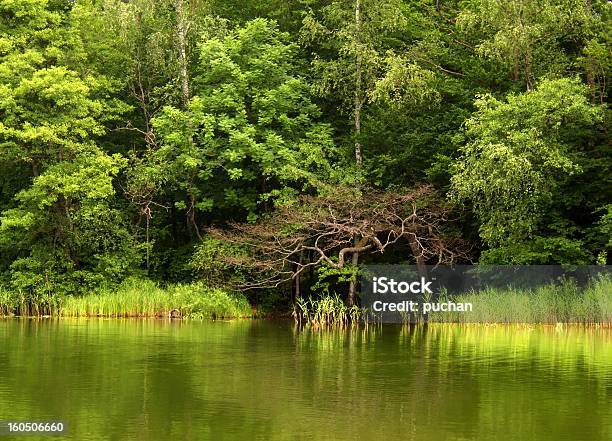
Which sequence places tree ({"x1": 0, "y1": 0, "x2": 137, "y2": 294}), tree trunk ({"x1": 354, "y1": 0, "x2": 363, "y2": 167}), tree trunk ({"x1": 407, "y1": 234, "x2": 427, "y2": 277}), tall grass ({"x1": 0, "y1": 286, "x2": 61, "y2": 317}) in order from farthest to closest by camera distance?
tree ({"x1": 0, "y1": 0, "x2": 137, "y2": 294}) → tree trunk ({"x1": 354, "y1": 0, "x2": 363, "y2": 167}) → tall grass ({"x1": 0, "y1": 286, "x2": 61, "y2": 317}) → tree trunk ({"x1": 407, "y1": 234, "x2": 427, "y2": 277})

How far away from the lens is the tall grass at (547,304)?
90.6 ft

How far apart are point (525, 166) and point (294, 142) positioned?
981cm

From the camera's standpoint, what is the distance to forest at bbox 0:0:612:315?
97.6 feet

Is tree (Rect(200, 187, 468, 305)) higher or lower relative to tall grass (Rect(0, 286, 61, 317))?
higher

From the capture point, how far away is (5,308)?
33469mm

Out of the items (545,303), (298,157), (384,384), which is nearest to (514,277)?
(545,303)

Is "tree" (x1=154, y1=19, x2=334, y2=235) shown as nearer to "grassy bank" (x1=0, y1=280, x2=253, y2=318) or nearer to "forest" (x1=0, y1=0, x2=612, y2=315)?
"forest" (x1=0, y1=0, x2=612, y2=315)

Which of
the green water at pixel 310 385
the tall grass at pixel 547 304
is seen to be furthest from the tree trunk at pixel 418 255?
the green water at pixel 310 385

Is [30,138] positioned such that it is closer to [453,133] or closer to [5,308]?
[5,308]

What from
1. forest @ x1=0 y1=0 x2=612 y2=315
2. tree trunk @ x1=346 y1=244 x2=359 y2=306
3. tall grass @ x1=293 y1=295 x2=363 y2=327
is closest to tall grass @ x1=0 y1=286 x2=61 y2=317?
forest @ x1=0 y1=0 x2=612 y2=315

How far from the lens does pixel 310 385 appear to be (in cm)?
1661

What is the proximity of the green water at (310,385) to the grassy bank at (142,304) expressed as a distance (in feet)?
18.5

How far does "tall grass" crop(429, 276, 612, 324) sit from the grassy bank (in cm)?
781

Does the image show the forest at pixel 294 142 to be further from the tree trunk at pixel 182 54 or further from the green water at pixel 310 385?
the green water at pixel 310 385
